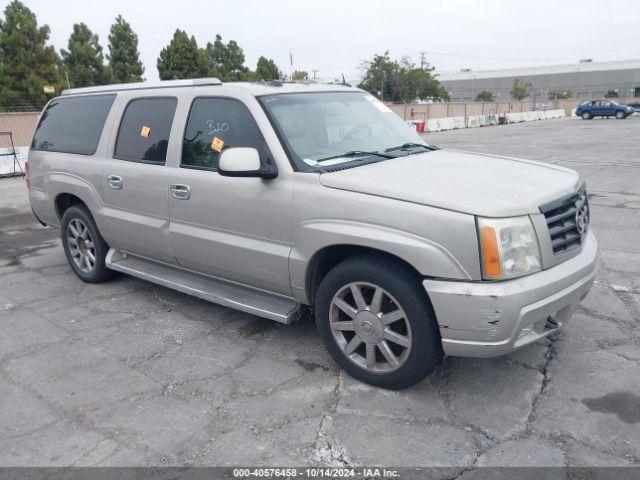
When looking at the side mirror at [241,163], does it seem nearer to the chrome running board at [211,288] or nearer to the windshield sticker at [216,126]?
the windshield sticker at [216,126]

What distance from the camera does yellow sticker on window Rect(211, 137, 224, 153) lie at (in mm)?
3895

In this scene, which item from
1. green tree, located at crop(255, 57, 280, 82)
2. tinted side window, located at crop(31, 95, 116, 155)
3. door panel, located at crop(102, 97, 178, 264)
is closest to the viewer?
→ door panel, located at crop(102, 97, 178, 264)

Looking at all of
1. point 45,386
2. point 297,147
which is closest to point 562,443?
point 297,147

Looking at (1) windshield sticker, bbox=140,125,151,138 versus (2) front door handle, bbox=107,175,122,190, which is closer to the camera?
(1) windshield sticker, bbox=140,125,151,138

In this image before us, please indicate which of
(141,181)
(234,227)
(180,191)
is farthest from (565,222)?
(141,181)

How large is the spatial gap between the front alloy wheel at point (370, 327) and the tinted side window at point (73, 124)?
9.77ft

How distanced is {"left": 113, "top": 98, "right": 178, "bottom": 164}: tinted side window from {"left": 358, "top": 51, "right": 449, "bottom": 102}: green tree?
48.9 meters

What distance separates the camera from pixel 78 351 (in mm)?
3982

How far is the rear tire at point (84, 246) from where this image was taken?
520 centimetres

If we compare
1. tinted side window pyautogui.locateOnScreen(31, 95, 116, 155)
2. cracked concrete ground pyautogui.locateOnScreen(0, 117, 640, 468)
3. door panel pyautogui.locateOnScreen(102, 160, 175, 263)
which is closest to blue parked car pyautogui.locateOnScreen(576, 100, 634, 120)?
cracked concrete ground pyautogui.locateOnScreen(0, 117, 640, 468)

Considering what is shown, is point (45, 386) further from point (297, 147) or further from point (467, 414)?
point (467, 414)

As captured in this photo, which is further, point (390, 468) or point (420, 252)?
point (420, 252)

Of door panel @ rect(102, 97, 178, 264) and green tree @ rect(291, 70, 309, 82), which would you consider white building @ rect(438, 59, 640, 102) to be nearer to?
green tree @ rect(291, 70, 309, 82)

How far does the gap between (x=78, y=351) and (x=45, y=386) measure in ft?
1.64
